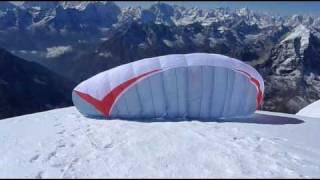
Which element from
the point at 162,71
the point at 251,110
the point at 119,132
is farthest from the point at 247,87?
the point at 119,132

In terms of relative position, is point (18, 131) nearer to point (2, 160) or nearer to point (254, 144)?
point (2, 160)

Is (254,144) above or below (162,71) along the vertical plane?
below

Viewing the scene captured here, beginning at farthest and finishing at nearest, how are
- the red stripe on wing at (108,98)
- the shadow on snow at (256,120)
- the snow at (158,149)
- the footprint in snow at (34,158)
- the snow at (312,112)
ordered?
1. the snow at (312,112)
2. the shadow on snow at (256,120)
3. the red stripe on wing at (108,98)
4. the footprint in snow at (34,158)
5. the snow at (158,149)

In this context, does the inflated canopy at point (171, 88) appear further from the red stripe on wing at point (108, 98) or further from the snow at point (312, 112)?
the snow at point (312, 112)

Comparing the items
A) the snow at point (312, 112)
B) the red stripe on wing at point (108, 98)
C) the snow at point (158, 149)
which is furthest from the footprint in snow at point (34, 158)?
the snow at point (312, 112)

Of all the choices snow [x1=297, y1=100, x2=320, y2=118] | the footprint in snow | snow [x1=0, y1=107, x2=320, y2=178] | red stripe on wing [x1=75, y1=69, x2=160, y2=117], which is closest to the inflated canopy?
red stripe on wing [x1=75, y1=69, x2=160, y2=117]

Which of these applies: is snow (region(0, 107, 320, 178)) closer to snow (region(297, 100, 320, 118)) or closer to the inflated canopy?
the inflated canopy

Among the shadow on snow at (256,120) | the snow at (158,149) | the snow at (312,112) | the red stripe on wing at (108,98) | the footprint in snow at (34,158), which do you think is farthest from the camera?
the snow at (312,112)
